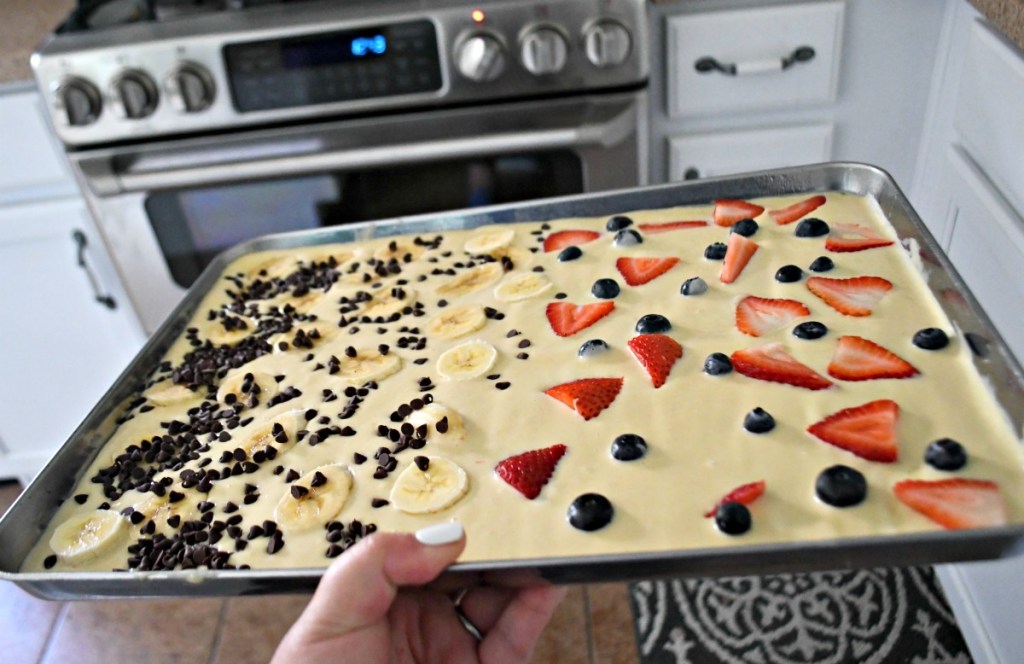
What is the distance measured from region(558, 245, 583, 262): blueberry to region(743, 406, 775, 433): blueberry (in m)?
0.45

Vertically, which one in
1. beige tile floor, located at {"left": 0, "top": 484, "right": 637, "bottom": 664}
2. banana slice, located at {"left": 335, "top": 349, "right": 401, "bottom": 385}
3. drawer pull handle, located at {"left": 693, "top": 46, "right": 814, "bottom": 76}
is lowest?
beige tile floor, located at {"left": 0, "top": 484, "right": 637, "bottom": 664}

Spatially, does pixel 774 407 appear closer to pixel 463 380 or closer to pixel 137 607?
pixel 463 380

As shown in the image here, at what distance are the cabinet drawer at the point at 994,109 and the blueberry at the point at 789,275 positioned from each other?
0.45 metres

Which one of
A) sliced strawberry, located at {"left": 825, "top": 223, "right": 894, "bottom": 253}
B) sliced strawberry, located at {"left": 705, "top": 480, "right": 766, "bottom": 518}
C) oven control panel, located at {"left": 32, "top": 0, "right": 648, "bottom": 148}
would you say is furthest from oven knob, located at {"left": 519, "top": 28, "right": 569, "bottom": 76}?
sliced strawberry, located at {"left": 705, "top": 480, "right": 766, "bottom": 518}

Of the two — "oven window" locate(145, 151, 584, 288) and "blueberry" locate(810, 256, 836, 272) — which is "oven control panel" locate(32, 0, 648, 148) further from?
"blueberry" locate(810, 256, 836, 272)

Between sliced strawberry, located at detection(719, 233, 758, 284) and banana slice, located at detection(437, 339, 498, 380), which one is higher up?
sliced strawberry, located at detection(719, 233, 758, 284)

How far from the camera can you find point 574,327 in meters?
1.18

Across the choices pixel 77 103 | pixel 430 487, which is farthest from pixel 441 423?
pixel 77 103

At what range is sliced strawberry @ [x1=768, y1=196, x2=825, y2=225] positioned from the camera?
1.31 m

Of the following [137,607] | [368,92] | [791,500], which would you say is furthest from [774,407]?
[137,607]

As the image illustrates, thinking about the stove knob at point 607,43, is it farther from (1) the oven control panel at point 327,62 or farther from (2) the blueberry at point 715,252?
(2) the blueberry at point 715,252

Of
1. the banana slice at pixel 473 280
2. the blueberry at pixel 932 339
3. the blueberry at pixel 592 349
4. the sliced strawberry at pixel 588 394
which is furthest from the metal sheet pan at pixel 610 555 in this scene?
the blueberry at pixel 592 349

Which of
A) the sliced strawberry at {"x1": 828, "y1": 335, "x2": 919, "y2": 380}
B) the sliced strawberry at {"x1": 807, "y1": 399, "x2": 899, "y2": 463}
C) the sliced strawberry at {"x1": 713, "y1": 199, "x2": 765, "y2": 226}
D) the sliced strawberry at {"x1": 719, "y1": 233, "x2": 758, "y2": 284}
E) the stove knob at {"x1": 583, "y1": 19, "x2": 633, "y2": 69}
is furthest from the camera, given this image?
the stove knob at {"x1": 583, "y1": 19, "x2": 633, "y2": 69}

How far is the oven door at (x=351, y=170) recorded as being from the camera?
68.9 inches
